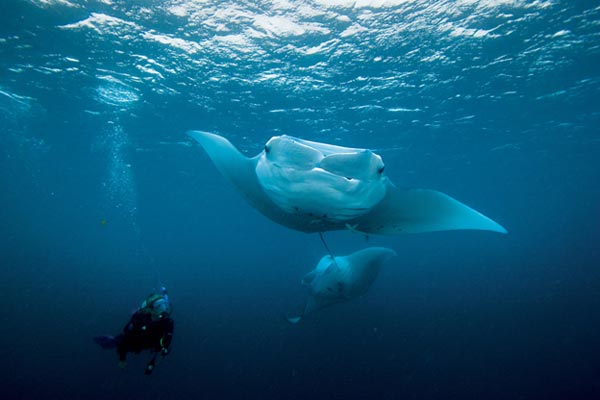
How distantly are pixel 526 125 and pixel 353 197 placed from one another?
22.8 metres

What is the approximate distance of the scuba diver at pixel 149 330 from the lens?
541 centimetres

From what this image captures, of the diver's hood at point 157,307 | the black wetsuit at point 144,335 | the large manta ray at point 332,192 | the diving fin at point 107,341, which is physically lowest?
the diving fin at point 107,341

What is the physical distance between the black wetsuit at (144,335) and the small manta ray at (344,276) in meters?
3.74

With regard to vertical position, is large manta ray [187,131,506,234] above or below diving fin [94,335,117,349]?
above

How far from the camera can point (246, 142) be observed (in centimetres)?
2281

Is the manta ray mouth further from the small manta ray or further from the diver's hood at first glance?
the small manta ray

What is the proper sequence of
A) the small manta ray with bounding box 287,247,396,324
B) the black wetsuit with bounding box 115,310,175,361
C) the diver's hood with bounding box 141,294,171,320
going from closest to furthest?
1. the black wetsuit with bounding box 115,310,175,361
2. the diver's hood with bounding box 141,294,171,320
3. the small manta ray with bounding box 287,247,396,324

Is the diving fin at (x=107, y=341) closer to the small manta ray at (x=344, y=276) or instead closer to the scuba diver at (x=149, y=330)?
the scuba diver at (x=149, y=330)

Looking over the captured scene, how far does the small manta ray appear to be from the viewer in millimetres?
7285

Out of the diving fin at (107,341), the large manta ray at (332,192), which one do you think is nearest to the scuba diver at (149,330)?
the diving fin at (107,341)

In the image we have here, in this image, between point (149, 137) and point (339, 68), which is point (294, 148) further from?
point (149, 137)

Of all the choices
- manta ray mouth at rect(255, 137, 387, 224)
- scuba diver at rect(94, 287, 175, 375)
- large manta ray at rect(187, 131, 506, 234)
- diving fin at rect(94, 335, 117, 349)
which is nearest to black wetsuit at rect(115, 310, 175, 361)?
scuba diver at rect(94, 287, 175, 375)

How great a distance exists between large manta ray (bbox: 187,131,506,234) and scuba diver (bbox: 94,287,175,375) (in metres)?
2.74

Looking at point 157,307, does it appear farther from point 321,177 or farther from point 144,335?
point 321,177
